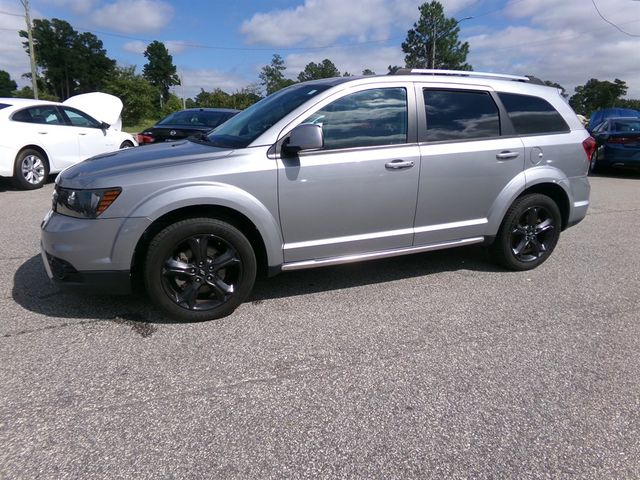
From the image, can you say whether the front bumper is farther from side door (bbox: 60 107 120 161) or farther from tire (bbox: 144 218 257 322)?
side door (bbox: 60 107 120 161)

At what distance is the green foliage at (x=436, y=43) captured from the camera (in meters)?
72.5

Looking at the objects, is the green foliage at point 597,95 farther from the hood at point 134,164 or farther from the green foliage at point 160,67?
the hood at point 134,164

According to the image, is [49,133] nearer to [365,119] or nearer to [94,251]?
[94,251]

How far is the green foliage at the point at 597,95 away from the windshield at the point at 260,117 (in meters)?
87.6

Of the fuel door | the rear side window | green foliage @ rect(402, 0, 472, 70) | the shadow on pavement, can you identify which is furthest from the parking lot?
green foliage @ rect(402, 0, 472, 70)

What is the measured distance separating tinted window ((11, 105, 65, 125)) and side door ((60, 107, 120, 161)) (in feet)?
0.67

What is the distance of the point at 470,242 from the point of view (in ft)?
14.0

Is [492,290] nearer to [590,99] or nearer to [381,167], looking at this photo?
[381,167]

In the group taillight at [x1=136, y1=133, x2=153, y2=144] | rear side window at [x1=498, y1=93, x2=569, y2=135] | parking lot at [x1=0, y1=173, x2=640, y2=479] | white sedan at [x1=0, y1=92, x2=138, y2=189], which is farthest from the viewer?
taillight at [x1=136, y1=133, x2=153, y2=144]

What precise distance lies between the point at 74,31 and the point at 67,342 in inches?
4368

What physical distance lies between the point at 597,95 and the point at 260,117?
102562mm

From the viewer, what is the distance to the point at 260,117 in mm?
3928

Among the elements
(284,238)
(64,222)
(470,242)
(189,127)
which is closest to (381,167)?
(284,238)

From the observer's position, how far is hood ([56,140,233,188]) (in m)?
3.15
